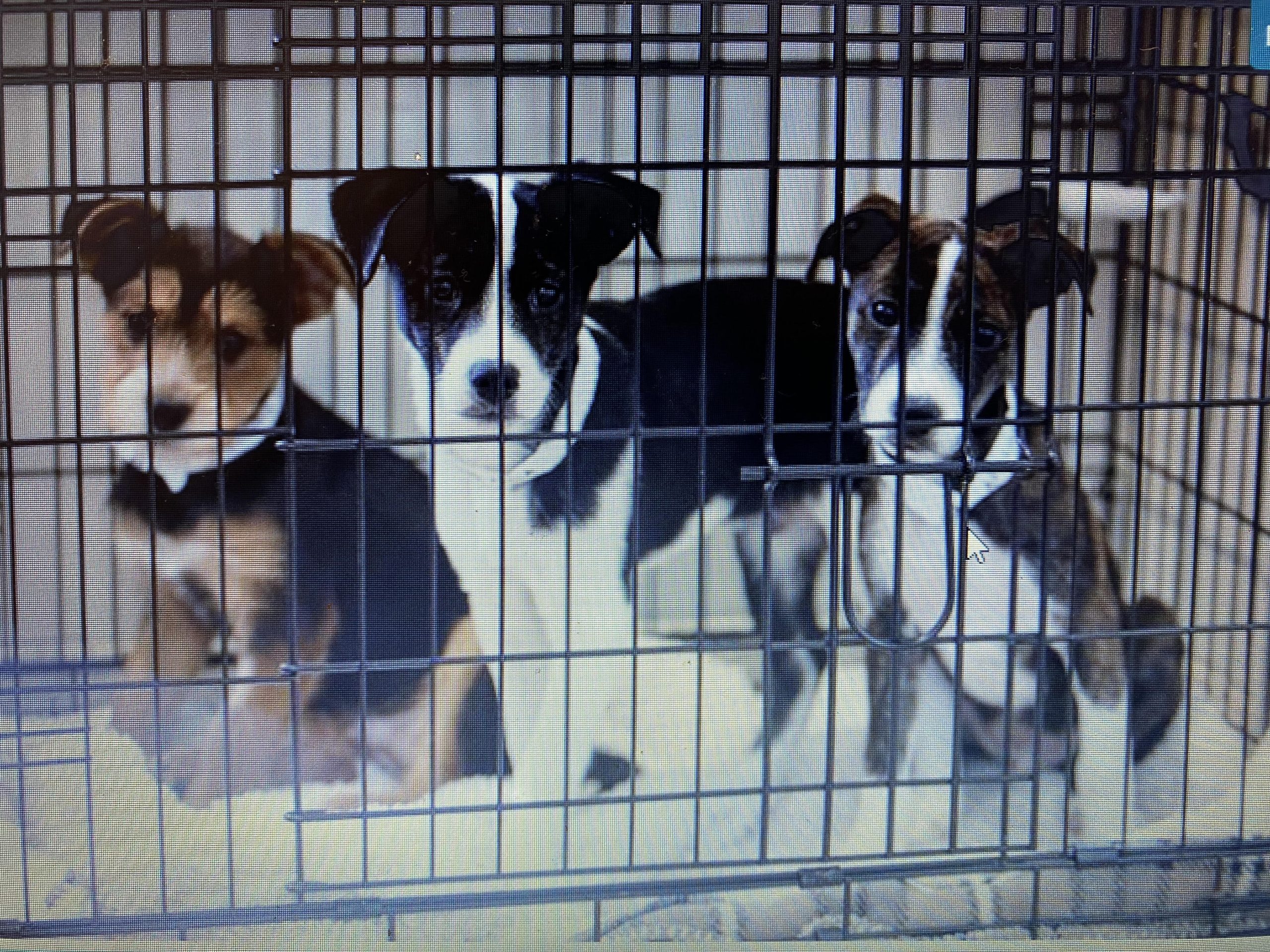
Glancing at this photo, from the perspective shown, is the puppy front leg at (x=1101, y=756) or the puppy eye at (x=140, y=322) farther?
the puppy front leg at (x=1101, y=756)

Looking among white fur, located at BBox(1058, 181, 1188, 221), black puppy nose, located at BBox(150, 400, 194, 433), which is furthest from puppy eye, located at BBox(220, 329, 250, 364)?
white fur, located at BBox(1058, 181, 1188, 221)

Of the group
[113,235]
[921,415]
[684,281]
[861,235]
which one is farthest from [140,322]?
[921,415]

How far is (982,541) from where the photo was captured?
2.82 m

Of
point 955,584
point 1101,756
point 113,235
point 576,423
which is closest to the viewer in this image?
point 113,235

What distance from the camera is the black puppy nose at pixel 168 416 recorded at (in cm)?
260

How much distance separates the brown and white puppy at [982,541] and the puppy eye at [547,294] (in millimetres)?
492

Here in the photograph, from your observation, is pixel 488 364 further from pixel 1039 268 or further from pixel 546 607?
pixel 1039 268

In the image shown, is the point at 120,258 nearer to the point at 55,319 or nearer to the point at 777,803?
the point at 55,319

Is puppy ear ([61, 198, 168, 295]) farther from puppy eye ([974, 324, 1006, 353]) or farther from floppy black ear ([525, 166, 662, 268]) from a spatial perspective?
puppy eye ([974, 324, 1006, 353])

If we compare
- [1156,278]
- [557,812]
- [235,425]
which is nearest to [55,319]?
[235,425]

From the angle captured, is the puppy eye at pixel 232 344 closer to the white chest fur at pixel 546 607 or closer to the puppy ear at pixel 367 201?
the puppy ear at pixel 367 201

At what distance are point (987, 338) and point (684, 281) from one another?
1.95 feet

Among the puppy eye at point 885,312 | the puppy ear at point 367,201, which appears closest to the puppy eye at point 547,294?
the puppy ear at point 367,201

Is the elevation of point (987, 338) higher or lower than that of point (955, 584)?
higher
